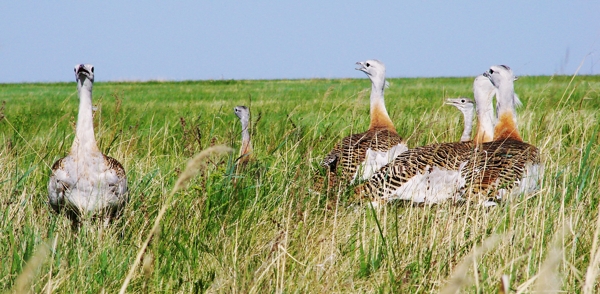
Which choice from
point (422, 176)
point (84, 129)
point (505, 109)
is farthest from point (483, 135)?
point (84, 129)

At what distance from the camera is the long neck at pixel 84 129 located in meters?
3.51

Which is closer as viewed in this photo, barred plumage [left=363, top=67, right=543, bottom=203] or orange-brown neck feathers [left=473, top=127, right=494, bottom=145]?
barred plumage [left=363, top=67, right=543, bottom=203]

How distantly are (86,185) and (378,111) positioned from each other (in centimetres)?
339

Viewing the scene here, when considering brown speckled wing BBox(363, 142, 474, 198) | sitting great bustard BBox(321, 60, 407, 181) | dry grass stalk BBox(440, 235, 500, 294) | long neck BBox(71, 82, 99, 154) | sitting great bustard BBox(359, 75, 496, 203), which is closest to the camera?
dry grass stalk BBox(440, 235, 500, 294)

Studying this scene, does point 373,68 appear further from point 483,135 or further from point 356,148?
point 356,148

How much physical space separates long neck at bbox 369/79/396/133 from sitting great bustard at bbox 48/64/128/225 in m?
2.94

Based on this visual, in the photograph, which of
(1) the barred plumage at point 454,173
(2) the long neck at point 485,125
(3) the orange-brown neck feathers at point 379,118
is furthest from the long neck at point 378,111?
(1) the barred plumage at point 454,173

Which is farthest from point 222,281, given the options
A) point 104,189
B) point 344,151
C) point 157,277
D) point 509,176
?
point 344,151

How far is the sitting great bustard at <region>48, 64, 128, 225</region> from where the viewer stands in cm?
333

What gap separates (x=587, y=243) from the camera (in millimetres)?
2709

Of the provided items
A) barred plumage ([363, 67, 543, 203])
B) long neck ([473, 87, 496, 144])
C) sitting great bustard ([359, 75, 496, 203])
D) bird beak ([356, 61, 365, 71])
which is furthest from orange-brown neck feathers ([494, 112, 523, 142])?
bird beak ([356, 61, 365, 71])

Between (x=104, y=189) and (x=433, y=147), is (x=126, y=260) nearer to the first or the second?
(x=104, y=189)

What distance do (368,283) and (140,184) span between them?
6.22 ft

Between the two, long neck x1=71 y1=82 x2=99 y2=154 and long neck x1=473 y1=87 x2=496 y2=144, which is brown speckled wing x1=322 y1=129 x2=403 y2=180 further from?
long neck x1=71 y1=82 x2=99 y2=154
